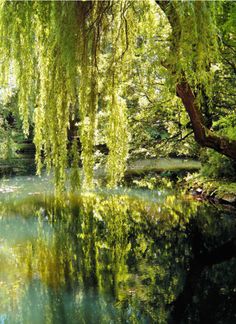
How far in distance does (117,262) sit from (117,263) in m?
0.05

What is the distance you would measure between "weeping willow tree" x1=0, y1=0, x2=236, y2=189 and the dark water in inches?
87.2

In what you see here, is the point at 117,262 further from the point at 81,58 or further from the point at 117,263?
the point at 81,58

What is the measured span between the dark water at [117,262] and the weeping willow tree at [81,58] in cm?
221

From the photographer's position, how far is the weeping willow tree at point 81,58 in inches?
137

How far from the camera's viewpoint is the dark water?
5719 mm

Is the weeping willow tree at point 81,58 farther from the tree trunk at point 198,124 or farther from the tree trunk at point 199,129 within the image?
the tree trunk at point 199,129

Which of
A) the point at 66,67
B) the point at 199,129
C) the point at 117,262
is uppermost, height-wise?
the point at 66,67

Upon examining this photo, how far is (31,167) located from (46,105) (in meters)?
18.5

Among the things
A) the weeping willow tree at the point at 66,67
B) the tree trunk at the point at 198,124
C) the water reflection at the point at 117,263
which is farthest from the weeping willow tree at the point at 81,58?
the water reflection at the point at 117,263

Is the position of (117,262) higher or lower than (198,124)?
lower

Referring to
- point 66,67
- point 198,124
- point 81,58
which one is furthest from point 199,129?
point 66,67

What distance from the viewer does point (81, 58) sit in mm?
3734

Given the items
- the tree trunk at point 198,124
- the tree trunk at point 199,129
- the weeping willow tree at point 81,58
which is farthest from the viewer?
the tree trunk at point 199,129

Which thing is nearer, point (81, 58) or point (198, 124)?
point (81, 58)
